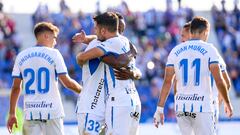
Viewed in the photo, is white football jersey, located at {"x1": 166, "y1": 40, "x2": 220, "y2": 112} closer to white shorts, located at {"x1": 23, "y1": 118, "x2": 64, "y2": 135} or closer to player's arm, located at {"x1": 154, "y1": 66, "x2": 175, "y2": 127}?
player's arm, located at {"x1": 154, "y1": 66, "x2": 175, "y2": 127}

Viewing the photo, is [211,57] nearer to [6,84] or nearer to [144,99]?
[144,99]

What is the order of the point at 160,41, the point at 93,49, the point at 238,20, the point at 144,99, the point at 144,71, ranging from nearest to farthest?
the point at 93,49
the point at 144,99
the point at 144,71
the point at 160,41
the point at 238,20

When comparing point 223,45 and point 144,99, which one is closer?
point 144,99

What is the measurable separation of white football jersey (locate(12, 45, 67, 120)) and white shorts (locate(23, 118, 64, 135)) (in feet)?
0.28

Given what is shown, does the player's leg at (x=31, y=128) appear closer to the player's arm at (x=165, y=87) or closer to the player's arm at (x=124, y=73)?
the player's arm at (x=124, y=73)

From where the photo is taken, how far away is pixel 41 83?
408 inches

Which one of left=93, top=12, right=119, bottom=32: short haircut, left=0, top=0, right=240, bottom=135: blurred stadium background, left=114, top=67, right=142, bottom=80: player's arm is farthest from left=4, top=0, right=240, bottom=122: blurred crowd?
left=93, top=12, right=119, bottom=32: short haircut

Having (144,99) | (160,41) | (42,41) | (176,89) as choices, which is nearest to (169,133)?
(176,89)

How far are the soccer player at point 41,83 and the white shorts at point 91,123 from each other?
554mm

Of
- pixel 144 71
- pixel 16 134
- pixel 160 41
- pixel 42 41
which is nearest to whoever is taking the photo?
pixel 42 41

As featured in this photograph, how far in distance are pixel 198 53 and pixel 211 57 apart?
18 centimetres

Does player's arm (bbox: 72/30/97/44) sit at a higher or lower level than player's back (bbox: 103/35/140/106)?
higher

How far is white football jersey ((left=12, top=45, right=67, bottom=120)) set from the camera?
34.0 ft

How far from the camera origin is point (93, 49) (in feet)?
32.3
